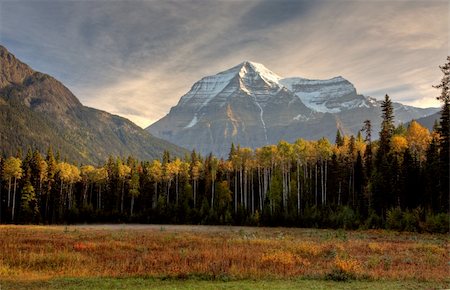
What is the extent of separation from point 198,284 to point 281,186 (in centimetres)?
6617

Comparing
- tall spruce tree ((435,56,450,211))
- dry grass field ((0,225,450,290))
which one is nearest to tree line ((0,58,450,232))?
tall spruce tree ((435,56,450,211))

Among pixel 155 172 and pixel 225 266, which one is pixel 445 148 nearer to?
pixel 225 266

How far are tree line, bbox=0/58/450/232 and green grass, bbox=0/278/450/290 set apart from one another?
123 feet

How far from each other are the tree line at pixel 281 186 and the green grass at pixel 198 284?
123 ft

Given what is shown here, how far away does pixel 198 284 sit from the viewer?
733 inches

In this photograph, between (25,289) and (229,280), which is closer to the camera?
(25,289)

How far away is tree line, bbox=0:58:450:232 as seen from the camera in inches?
2382

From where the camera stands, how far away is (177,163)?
104m

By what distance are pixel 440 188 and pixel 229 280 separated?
4627 centimetres

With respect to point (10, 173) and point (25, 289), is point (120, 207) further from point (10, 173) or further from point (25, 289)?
point (25, 289)

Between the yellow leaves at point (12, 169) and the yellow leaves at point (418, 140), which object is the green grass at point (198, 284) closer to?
the yellow leaves at point (418, 140)

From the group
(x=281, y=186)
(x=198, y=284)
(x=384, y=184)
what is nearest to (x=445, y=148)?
(x=384, y=184)

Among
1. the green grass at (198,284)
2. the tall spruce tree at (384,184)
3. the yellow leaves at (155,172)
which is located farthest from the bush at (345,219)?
the yellow leaves at (155,172)

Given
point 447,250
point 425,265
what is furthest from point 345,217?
point 425,265
